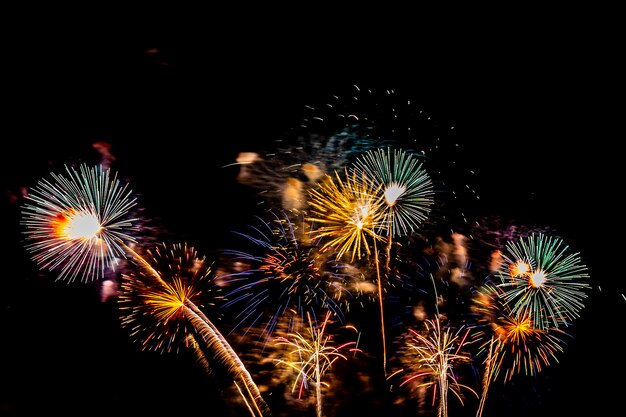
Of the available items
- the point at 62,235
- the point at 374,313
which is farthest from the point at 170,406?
the point at 374,313

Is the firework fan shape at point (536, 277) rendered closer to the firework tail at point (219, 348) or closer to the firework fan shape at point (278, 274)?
the firework fan shape at point (278, 274)

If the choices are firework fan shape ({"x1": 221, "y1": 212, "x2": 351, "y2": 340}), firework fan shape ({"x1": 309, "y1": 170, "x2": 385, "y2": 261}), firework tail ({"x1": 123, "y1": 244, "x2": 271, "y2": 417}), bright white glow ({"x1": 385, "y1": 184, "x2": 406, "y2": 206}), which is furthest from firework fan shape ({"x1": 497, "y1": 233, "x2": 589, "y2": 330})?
firework tail ({"x1": 123, "y1": 244, "x2": 271, "y2": 417})

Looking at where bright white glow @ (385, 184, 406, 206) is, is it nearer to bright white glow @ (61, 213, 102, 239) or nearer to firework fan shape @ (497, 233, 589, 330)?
firework fan shape @ (497, 233, 589, 330)

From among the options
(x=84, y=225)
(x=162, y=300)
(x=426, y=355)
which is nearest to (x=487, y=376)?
(x=426, y=355)

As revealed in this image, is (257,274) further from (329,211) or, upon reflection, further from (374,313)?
(374,313)

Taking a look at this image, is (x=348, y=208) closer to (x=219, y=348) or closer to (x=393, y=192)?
(x=393, y=192)
